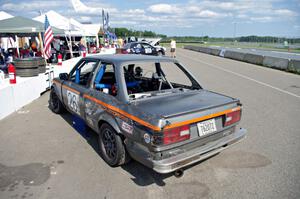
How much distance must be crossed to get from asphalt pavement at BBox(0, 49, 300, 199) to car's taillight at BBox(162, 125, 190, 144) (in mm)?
709

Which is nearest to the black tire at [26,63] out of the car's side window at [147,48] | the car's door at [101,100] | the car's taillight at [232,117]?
the car's door at [101,100]

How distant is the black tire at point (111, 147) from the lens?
124 inches

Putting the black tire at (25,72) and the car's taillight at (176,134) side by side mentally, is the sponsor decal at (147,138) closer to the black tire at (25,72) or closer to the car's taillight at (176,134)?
the car's taillight at (176,134)

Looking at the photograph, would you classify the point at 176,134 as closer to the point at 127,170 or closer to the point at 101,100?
the point at 127,170

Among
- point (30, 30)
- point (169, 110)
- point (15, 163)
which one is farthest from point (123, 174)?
point (30, 30)

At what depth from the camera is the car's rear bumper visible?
2600 millimetres

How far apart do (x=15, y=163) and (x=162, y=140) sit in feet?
7.99

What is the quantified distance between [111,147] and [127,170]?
1.33ft

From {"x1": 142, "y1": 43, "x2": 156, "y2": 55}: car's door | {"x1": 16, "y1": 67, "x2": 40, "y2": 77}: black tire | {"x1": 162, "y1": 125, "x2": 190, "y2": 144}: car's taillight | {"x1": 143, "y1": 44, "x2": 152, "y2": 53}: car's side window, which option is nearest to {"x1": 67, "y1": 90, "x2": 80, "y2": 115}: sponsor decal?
{"x1": 162, "y1": 125, "x2": 190, "y2": 144}: car's taillight

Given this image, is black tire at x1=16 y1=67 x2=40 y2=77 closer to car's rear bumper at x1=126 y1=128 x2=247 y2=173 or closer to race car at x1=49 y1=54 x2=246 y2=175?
race car at x1=49 y1=54 x2=246 y2=175

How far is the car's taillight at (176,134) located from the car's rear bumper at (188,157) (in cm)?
Answer: 21

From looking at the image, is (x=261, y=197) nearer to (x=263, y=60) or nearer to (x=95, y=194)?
(x=95, y=194)

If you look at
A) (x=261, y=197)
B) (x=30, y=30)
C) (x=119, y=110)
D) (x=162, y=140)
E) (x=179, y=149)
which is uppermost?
(x=30, y=30)

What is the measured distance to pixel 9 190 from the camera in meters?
2.88
